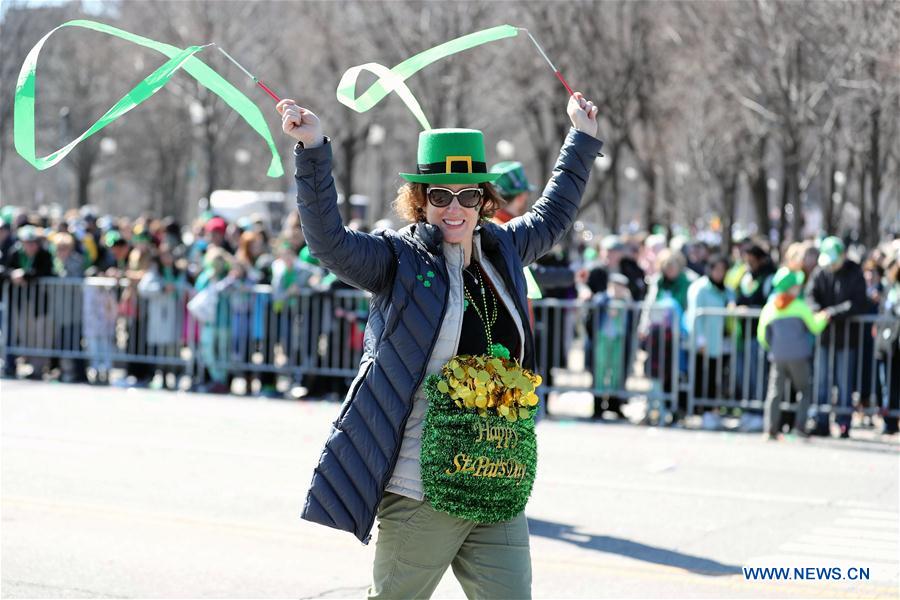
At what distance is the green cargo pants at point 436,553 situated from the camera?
169 inches

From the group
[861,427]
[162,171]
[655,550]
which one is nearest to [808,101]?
[861,427]

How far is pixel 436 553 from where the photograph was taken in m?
4.30

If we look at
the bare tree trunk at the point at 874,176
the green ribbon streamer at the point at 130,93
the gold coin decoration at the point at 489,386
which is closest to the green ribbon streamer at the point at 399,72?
the green ribbon streamer at the point at 130,93

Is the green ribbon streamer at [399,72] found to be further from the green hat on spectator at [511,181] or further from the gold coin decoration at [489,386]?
the green hat on spectator at [511,181]

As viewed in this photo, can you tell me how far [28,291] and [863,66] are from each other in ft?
41.2

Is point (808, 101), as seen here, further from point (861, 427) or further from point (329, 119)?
point (329, 119)

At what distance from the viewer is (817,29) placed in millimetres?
21031

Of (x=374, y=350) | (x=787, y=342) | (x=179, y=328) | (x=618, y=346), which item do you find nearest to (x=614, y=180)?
(x=179, y=328)

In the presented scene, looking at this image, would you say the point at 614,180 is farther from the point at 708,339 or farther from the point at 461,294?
the point at 461,294

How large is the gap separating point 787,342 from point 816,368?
0.82 meters

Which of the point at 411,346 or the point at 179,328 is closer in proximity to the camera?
the point at 411,346

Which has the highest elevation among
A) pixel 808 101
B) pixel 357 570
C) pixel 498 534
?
pixel 808 101

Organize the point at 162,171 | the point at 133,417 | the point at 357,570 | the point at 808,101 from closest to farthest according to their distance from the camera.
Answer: the point at 357,570, the point at 133,417, the point at 808,101, the point at 162,171

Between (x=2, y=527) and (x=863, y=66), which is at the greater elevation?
(x=863, y=66)
